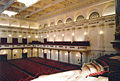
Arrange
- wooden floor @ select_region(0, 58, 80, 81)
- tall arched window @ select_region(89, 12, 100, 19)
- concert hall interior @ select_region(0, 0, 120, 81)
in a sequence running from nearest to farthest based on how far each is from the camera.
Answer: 1. wooden floor @ select_region(0, 58, 80, 81)
2. concert hall interior @ select_region(0, 0, 120, 81)
3. tall arched window @ select_region(89, 12, 100, 19)

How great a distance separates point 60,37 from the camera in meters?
18.6

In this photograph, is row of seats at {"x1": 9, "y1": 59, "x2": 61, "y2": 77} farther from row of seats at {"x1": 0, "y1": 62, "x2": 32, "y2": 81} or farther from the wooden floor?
row of seats at {"x1": 0, "y1": 62, "x2": 32, "y2": 81}

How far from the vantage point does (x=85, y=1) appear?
13.4 metres

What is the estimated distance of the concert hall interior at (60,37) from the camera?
9.49 metres

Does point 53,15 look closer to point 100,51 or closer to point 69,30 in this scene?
point 69,30

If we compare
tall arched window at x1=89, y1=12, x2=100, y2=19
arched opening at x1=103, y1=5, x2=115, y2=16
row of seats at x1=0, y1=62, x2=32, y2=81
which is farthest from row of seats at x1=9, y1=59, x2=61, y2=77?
arched opening at x1=103, y1=5, x2=115, y2=16

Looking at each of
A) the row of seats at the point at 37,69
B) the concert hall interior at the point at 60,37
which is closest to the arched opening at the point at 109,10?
the concert hall interior at the point at 60,37

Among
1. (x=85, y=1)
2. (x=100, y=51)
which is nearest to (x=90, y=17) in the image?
(x=85, y=1)

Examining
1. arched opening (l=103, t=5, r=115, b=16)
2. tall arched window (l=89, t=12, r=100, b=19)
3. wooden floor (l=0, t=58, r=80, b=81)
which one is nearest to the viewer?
wooden floor (l=0, t=58, r=80, b=81)

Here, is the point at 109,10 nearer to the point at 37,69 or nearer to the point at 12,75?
the point at 37,69

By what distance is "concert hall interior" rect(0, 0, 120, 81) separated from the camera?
9487 millimetres

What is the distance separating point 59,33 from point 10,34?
11564 mm

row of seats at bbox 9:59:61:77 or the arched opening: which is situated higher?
the arched opening

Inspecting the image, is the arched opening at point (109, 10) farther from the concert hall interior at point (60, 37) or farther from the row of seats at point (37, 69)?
the row of seats at point (37, 69)
